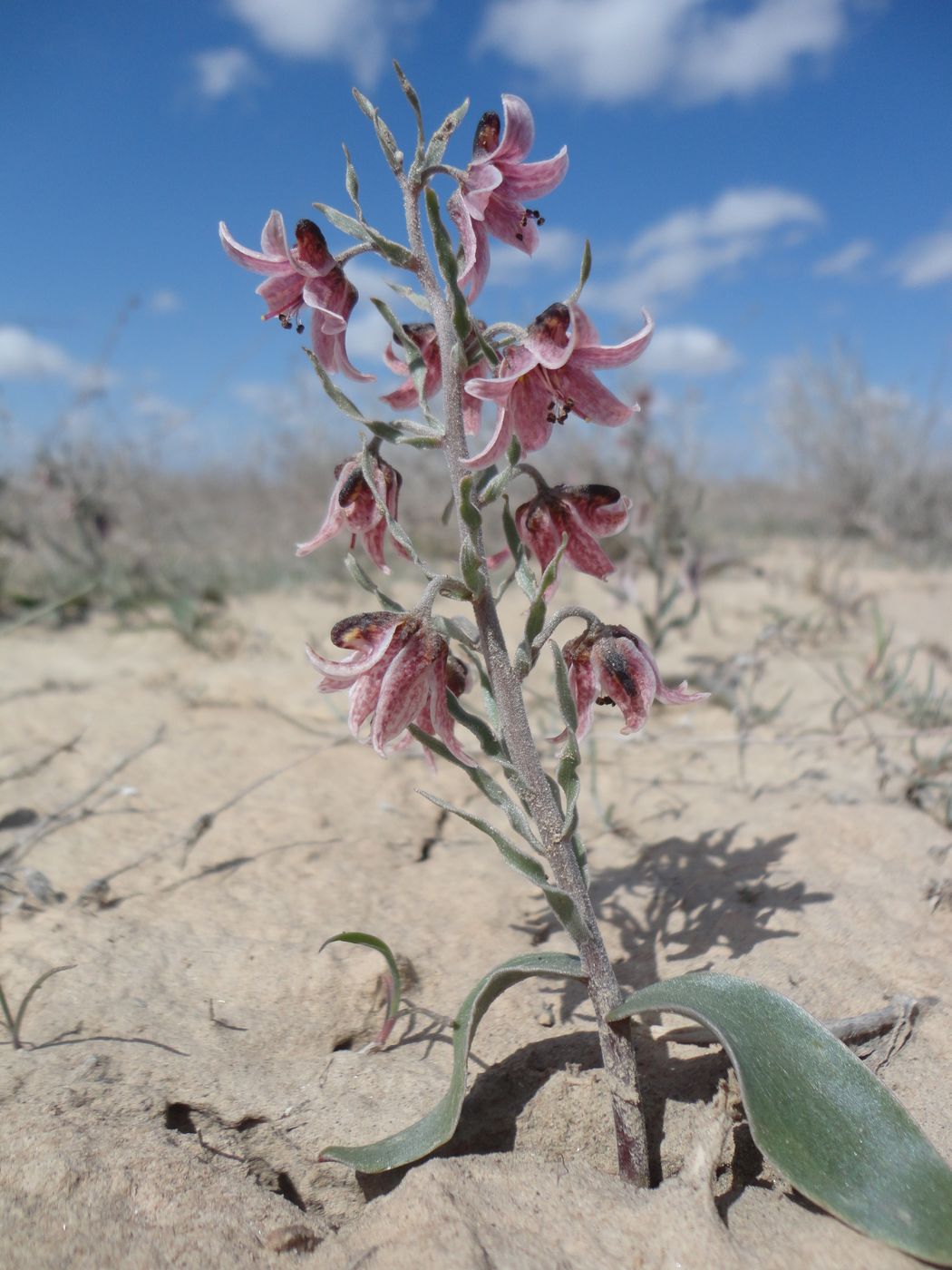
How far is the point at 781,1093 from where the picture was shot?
1187 millimetres

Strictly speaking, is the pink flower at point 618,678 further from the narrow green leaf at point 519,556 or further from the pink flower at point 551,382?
the pink flower at point 551,382

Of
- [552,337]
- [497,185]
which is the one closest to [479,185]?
[497,185]

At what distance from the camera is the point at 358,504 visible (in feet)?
5.10

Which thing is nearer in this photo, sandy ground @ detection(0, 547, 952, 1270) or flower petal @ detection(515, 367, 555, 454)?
sandy ground @ detection(0, 547, 952, 1270)

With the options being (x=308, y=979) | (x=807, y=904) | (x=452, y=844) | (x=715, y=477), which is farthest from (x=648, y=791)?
(x=715, y=477)

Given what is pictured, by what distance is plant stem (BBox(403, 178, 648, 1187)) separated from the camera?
1.38m

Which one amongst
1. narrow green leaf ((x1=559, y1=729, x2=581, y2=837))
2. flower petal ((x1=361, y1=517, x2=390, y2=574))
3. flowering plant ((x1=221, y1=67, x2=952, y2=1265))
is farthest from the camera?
flower petal ((x1=361, y1=517, x2=390, y2=574))

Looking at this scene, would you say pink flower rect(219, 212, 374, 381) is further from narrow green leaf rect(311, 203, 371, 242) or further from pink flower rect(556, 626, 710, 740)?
pink flower rect(556, 626, 710, 740)

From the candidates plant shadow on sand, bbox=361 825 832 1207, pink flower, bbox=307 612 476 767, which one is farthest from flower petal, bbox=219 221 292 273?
plant shadow on sand, bbox=361 825 832 1207

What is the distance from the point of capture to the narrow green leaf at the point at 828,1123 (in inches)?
42.9

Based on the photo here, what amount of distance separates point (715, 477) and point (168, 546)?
7447mm

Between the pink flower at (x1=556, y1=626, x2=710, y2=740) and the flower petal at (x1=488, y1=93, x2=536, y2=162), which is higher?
the flower petal at (x1=488, y1=93, x2=536, y2=162)

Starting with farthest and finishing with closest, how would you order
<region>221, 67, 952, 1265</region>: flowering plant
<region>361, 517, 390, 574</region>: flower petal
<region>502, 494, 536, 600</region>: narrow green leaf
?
<region>361, 517, 390, 574</region>: flower petal
<region>502, 494, 536, 600</region>: narrow green leaf
<region>221, 67, 952, 1265</region>: flowering plant

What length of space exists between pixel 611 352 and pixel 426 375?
1.21ft
